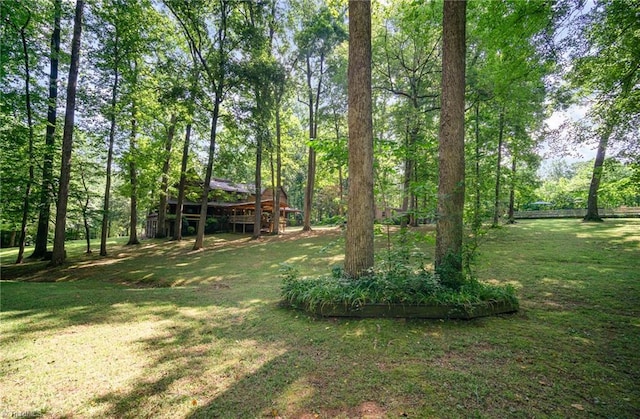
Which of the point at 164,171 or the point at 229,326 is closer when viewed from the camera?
the point at 229,326

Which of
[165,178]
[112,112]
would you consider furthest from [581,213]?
[112,112]

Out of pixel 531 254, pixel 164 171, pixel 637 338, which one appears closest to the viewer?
pixel 637 338

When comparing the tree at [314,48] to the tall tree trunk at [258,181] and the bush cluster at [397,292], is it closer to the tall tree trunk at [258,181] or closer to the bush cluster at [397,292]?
the tall tree trunk at [258,181]

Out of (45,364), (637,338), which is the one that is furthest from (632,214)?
(45,364)

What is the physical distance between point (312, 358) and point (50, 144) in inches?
579

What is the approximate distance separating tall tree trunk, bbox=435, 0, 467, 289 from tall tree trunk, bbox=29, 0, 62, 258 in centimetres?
1393

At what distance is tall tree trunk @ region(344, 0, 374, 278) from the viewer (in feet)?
15.5

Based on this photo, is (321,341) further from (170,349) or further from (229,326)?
(170,349)

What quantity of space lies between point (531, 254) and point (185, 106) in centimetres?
1597

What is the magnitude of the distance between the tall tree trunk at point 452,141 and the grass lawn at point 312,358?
4.29ft

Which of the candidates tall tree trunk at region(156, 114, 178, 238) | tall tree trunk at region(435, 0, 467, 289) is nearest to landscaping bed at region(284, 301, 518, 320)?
tall tree trunk at region(435, 0, 467, 289)

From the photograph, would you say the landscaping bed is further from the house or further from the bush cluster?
the house

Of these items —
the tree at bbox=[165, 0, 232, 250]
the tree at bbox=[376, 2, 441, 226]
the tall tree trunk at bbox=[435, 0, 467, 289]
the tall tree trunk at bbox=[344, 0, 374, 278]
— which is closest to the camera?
the tall tree trunk at bbox=[435, 0, 467, 289]

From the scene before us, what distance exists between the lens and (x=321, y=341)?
3424mm
